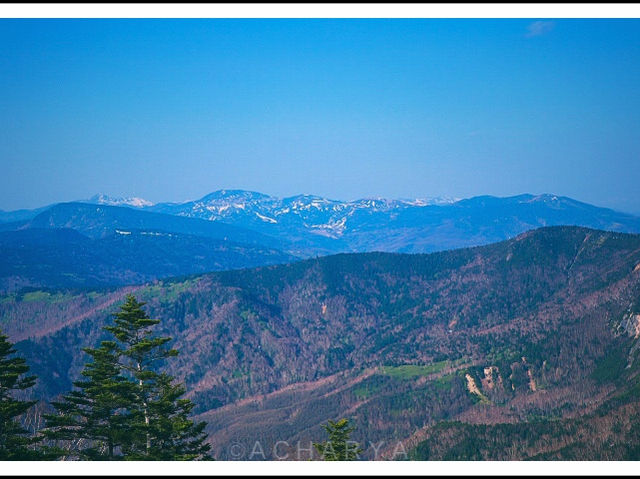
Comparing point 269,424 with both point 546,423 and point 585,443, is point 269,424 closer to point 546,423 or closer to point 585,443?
point 546,423

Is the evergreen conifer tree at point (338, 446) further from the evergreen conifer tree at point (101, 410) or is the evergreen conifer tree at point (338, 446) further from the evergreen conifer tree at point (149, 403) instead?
the evergreen conifer tree at point (101, 410)

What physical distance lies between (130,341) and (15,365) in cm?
609

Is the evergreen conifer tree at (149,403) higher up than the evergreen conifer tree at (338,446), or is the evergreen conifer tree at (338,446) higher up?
the evergreen conifer tree at (149,403)

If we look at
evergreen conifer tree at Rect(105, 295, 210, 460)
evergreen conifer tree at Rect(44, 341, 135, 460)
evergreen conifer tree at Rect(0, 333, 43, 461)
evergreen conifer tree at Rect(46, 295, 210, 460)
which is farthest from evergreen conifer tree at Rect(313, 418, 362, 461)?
evergreen conifer tree at Rect(0, 333, 43, 461)

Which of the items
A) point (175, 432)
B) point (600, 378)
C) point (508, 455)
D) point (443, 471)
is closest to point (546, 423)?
point (508, 455)

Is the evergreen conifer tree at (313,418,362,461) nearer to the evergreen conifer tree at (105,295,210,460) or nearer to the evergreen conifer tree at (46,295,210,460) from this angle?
the evergreen conifer tree at (105,295,210,460)

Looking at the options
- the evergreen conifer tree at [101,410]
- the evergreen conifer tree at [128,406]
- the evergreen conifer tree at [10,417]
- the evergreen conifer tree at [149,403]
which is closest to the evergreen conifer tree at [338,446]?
the evergreen conifer tree at [149,403]

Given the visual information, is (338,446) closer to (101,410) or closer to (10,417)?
(101,410)

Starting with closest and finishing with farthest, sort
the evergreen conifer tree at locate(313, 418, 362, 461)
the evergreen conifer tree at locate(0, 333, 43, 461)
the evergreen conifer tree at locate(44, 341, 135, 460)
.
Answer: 1. the evergreen conifer tree at locate(0, 333, 43, 461)
2. the evergreen conifer tree at locate(44, 341, 135, 460)
3. the evergreen conifer tree at locate(313, 418, 362, 461)

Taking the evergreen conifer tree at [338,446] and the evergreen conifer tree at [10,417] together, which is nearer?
the evergreen conifer tree at [10,417]

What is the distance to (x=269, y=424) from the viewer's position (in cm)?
17888

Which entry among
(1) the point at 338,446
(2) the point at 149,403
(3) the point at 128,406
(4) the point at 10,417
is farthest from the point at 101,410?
(1) the point at 338,446

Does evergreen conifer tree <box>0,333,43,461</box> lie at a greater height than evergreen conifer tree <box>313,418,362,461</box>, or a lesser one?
greater

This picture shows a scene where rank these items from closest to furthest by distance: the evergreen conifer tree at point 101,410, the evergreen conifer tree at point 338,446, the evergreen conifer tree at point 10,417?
the evergreen conifer tree at point 10,417 < the evergreen conifer tree at point 101,410 < the evergreen conifer tree at point 338,446
